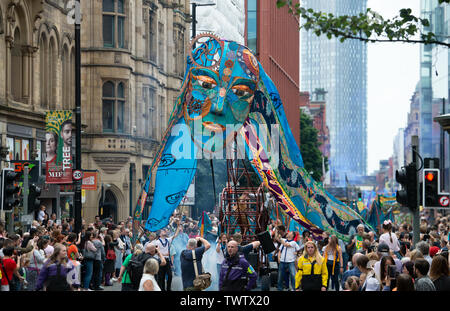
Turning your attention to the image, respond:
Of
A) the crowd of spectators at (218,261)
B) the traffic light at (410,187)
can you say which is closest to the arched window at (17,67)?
the crowd of spectators at (218,261)

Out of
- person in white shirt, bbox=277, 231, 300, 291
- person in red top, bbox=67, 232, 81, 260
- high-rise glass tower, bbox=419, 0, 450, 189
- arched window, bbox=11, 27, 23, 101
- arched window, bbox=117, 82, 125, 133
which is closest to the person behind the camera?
person in red top, bbox=67, 232, 81, 260

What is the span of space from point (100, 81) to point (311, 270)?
92.7ft

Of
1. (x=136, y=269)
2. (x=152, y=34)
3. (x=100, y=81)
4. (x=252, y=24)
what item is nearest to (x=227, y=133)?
(x=136, y=269)

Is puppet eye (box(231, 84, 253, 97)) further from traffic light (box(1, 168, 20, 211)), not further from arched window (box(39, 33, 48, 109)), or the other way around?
arched window (box(39, 33, 48, 109))

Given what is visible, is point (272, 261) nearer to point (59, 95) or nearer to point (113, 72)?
point (59, 95)

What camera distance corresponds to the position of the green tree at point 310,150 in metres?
96.1

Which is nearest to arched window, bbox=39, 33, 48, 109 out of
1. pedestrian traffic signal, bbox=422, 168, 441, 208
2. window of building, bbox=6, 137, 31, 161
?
window of building, bbox=6, 137, 31, 161

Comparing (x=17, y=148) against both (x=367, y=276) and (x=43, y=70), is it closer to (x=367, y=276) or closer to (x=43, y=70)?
(x=43, y=70)

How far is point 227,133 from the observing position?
794 inches

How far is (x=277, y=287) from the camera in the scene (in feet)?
70.7

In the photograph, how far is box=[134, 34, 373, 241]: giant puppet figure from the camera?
19.8 meters

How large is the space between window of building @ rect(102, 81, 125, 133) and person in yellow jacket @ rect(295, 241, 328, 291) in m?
28.3
